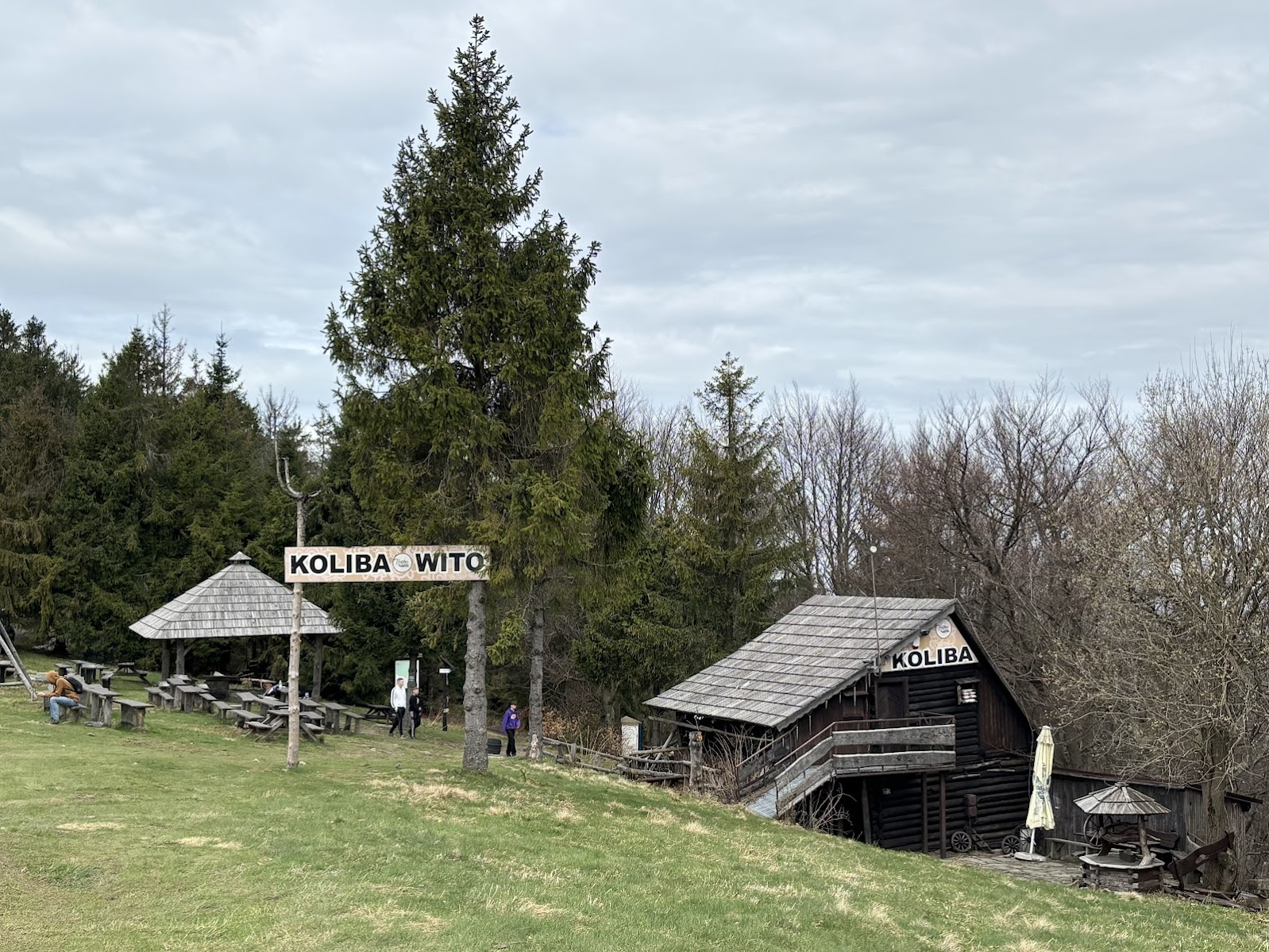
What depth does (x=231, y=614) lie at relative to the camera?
27.1 metres

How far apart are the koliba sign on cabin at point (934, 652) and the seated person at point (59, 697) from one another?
63.3 ft

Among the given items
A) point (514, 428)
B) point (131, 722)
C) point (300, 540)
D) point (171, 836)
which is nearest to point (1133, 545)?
point (514, 428)

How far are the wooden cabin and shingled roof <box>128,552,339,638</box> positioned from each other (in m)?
10.8

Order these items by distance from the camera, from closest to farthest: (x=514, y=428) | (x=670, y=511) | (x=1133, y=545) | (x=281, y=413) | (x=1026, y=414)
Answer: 1. (x=514, y=428)
2. (x=1133, y=545)
3. (x=1026, y=414)
4. (x=670, y=511)
5. (x=281, y=413)

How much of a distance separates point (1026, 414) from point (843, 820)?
1870 cm

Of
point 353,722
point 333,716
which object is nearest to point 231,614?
point 333,716

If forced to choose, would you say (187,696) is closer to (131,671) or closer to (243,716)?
(243,716)

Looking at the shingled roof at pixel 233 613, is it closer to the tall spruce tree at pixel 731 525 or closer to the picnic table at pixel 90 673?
the picnic table at pixel 90 673

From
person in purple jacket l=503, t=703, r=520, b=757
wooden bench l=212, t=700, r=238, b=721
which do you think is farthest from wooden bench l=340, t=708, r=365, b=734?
person in purple jacket l=503, t=703, r=520, b=757

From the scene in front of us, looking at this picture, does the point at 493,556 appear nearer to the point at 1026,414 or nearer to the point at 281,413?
the point at 1026,414

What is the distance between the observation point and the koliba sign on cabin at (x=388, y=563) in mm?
15859

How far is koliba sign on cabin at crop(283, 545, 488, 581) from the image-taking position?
15859mm

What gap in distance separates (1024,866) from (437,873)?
66.5ft

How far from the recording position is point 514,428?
17.5m
